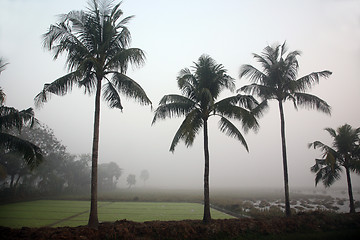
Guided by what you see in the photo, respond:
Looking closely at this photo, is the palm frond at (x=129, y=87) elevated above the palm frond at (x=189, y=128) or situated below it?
above

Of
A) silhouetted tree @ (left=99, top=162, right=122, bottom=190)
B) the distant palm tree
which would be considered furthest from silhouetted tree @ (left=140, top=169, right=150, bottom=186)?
the distant palm tree

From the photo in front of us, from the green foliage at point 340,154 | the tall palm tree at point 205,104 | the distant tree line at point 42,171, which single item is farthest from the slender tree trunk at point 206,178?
the distant tree line at point 42,171

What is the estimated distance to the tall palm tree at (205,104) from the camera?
11008 mm

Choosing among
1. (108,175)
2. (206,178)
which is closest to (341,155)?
(206,178)

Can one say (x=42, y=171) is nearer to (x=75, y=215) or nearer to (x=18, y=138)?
(x=75, y=215)

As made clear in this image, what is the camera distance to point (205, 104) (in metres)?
11.4

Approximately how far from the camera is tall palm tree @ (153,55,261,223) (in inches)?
433

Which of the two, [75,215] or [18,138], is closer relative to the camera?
[18,138]

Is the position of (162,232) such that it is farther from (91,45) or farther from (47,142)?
(47,142)

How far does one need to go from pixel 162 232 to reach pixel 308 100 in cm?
1215

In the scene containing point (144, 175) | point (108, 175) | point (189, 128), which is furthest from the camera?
point (144, 175)

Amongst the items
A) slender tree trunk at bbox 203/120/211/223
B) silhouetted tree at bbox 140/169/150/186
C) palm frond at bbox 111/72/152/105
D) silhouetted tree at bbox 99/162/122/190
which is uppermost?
palm frond at bbox 111/72/152/105

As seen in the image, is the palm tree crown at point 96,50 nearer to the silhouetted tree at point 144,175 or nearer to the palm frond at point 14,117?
the palm frond at point 14,117

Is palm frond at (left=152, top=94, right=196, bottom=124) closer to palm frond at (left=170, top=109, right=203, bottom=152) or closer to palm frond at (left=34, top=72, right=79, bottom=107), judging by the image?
palm frond at (left=170, top=109, right=203, bottom=152)
